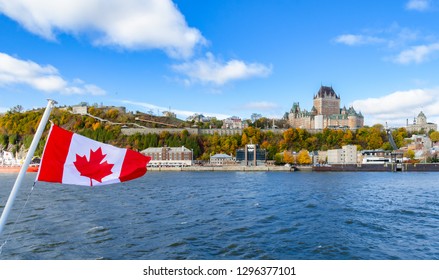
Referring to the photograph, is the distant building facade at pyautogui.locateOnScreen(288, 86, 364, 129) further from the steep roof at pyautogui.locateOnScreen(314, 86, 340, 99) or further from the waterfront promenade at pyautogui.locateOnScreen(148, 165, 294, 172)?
the waterfront promenade at pyautogui.locateOnScreen(148, 165, 294, 172)

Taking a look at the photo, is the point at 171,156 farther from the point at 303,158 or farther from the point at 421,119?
the point at 421,119

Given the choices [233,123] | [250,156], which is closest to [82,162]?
[250,156]

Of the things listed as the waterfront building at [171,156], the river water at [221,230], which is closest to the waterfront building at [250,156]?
the waterfront building at [171,156]

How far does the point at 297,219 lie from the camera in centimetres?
1499

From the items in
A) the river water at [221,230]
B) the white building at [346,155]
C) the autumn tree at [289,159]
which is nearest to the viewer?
the river water at [221,230]

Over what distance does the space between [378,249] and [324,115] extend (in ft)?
417

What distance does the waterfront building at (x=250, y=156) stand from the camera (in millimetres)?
85125

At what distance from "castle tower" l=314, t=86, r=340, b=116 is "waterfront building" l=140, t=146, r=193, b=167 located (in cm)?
6766

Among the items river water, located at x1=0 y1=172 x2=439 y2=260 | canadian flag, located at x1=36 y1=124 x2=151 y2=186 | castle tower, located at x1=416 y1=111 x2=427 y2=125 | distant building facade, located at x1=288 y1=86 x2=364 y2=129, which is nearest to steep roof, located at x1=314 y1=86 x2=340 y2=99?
distant building facade, located at x1=288 y1=86 x2=364 y2=129

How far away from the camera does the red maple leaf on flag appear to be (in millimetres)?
4309

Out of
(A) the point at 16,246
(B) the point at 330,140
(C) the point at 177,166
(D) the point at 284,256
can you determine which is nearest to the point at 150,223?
(A) the point at 16,246

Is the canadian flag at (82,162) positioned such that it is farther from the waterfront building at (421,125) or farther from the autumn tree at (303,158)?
the waterfront building at (421,125)

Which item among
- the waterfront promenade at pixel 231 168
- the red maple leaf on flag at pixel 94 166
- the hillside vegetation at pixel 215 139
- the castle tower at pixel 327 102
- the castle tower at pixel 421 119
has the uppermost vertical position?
the castle tower at pixel 327 102

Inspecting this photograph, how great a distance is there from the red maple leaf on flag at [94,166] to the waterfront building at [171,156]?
79.6 meters
